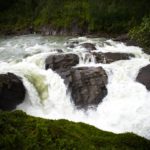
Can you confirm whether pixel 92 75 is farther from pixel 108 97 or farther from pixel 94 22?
pixel 94 22

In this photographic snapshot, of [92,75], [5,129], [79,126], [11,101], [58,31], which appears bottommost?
[58,31]

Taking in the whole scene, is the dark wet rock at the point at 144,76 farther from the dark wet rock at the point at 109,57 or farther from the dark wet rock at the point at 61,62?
the dark wet rock at the point at 61,62

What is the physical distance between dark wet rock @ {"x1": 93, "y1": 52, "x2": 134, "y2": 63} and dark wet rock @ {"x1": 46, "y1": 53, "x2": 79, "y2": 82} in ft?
4.06

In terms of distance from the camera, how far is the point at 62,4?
126 ft

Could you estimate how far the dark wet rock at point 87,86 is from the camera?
1477cm

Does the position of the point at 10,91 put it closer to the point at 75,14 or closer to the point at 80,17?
the point at 80,17

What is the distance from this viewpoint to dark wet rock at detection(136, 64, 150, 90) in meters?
15.4

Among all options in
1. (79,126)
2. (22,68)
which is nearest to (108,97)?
(22,68)

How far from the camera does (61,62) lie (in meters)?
17.9

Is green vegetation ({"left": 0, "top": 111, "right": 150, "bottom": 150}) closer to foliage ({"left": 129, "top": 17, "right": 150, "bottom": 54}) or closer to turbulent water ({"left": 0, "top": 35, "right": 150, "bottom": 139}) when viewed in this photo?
turbulent water ({"left": 0, "top": 35, "right": 150, "bottom": 139})

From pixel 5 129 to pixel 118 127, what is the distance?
28.8 feet

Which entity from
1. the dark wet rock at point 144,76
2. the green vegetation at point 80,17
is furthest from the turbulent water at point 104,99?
the green vegetation at point 80,17

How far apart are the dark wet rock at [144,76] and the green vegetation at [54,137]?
978cm

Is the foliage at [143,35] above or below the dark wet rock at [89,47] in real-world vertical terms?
above
